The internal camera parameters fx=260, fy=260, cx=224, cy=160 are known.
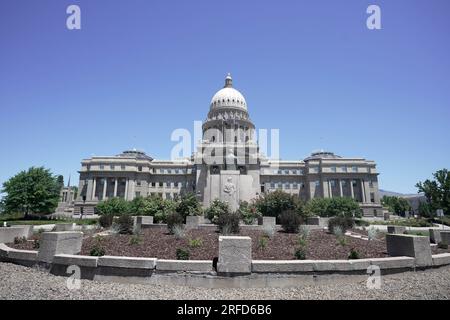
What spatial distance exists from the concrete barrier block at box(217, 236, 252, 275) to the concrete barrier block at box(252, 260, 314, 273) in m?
0.26

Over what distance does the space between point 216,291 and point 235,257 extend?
1049 millimetres

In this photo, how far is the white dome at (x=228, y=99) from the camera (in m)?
80.6

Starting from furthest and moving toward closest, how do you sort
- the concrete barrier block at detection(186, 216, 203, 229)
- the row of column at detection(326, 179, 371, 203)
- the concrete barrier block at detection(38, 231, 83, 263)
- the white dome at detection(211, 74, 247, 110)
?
the white dome at detection(211, 74, 247, 110) → the row of column at detection(326, 179, 371, 203) → the concrete barrier block at detection(186, 216, 203, 229) → the concrete barrier block at detection(38, 231, 83, 263)

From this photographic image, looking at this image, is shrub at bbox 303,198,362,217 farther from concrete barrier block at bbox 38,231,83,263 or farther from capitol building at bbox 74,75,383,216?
concrete barrier block at bbox 38,231,83,263

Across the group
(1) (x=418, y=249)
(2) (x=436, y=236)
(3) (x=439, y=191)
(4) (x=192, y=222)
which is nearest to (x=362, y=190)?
(3) (x=439, y=191)

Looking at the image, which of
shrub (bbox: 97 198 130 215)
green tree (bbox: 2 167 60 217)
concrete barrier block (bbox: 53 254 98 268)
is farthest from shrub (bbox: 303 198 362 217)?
green tree (bbox: 2 167 60 217)

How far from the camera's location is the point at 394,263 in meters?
8.48

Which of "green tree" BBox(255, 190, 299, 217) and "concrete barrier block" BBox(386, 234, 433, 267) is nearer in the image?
"concrete barrier block" BBox(386, 234, 433, 267)

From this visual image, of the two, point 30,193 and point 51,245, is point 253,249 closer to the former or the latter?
point 51,245

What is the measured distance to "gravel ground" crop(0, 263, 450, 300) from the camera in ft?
21.7

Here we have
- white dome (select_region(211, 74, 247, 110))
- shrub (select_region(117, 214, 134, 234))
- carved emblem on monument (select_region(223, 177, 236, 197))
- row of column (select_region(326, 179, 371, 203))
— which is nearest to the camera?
shrub (select_region(117, 214, 134, 234))

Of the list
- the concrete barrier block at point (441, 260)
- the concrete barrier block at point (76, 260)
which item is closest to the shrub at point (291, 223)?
the concrete barrier block at point (441, 260)
